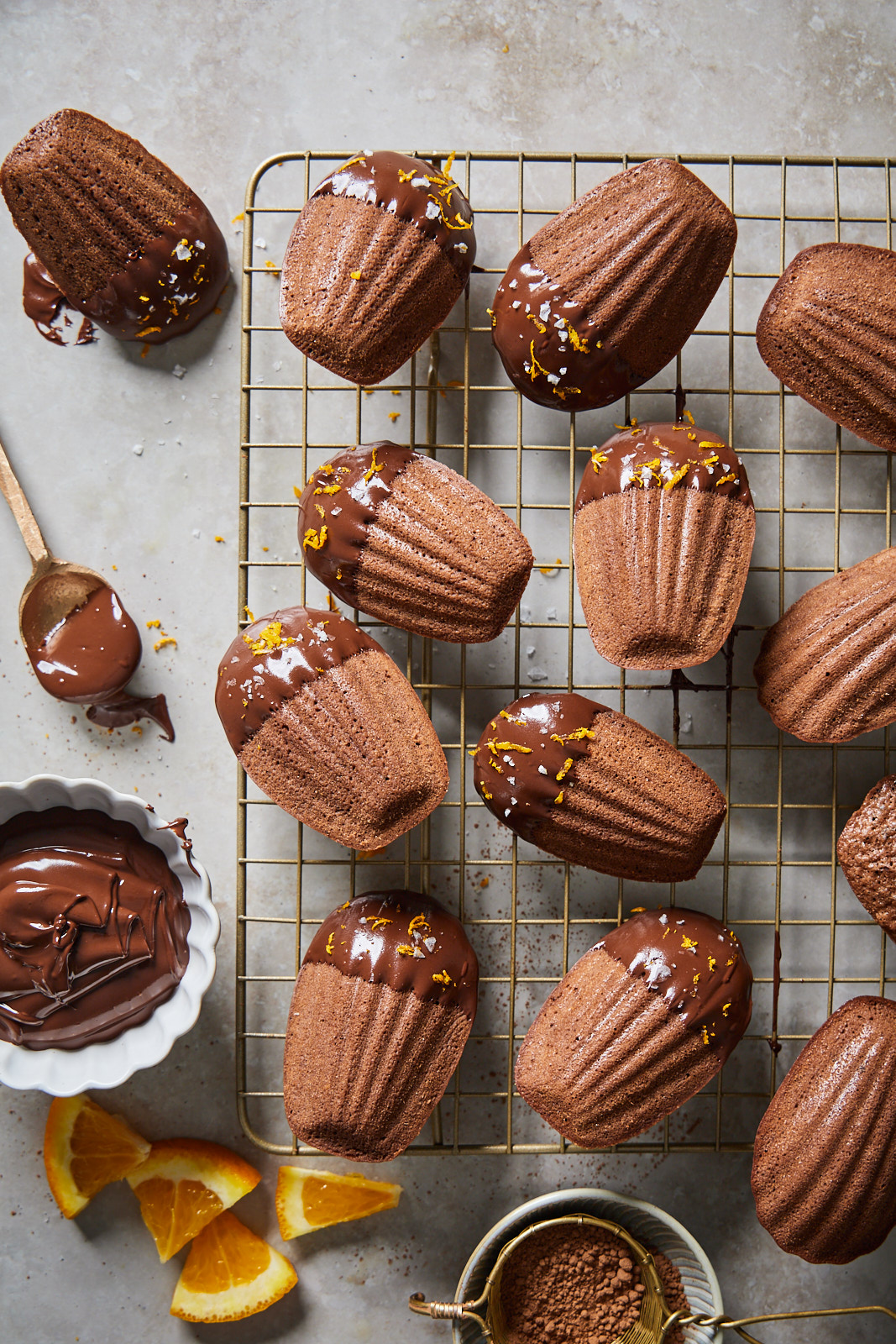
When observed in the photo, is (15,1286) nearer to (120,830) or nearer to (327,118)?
(120,830)

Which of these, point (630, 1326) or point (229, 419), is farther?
point (229, 419)

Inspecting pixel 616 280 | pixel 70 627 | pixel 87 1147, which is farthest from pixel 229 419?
pixel 87 1147

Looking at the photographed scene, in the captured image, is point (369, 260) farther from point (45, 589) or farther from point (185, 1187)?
point (185, 1187)

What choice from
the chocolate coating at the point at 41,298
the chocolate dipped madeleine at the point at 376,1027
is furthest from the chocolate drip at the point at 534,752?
the chocolate coating at the point at 41,298

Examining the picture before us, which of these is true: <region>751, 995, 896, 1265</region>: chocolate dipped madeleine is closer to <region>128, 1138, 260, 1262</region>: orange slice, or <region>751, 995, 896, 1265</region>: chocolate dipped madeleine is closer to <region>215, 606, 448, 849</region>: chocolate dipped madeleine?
<region>215, 606, 448, 849</region>: chocolate dipped madeleine

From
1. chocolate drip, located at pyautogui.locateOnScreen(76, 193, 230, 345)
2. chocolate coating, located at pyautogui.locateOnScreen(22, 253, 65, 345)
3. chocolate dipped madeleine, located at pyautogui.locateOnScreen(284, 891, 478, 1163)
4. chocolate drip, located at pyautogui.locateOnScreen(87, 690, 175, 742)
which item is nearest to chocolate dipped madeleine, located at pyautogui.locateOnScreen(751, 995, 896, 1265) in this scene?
chocolate dipped madeleine, located at pyautogui.locateOnScreen(284, 891, 478, 1163)

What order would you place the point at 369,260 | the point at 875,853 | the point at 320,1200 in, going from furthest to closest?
the point at 320,1200, the point at 875,853, the point at 369,260

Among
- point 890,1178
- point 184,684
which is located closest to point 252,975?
point 184,684
